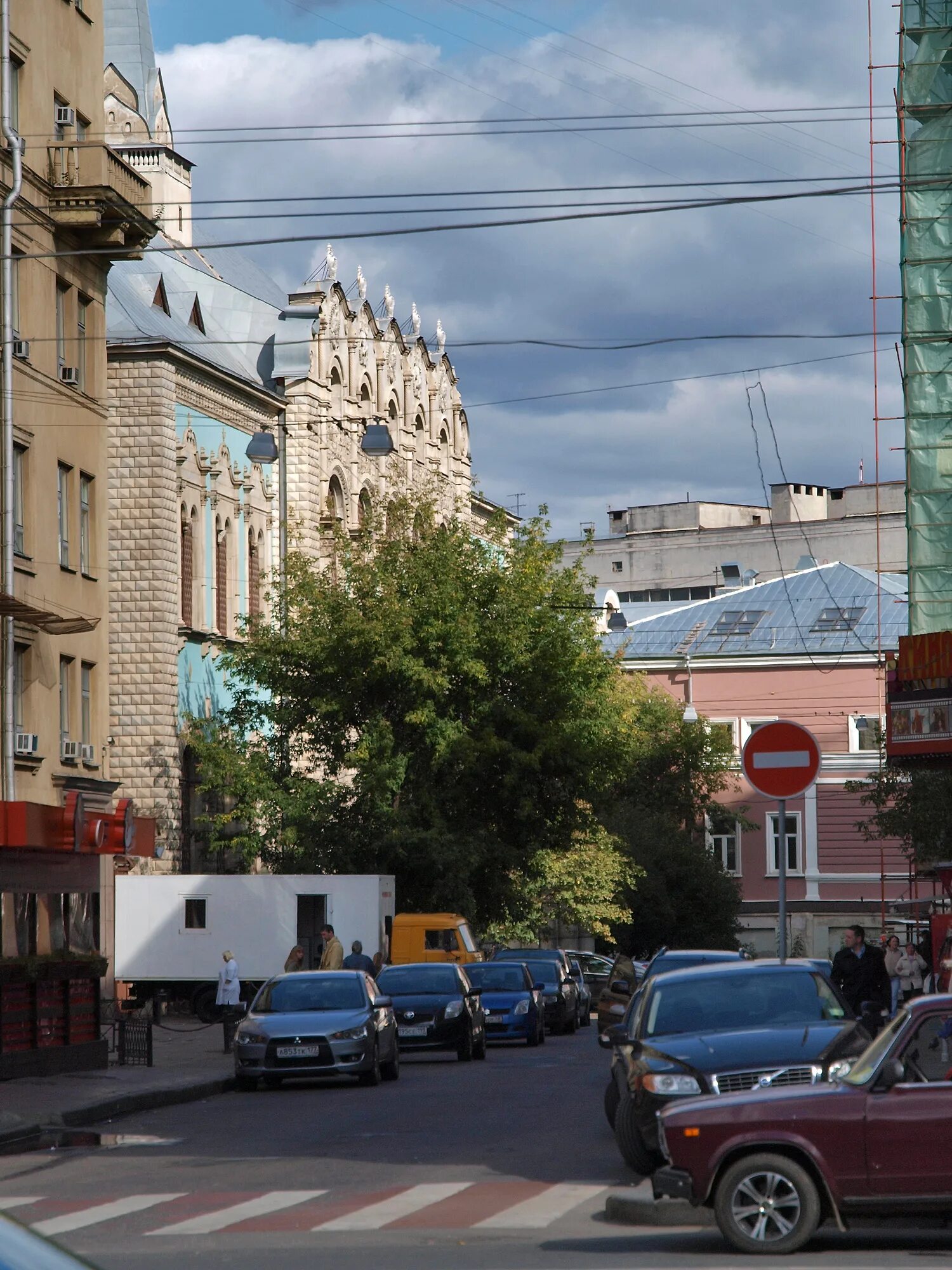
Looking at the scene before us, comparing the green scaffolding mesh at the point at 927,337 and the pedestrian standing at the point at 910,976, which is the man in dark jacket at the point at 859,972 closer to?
the pedestrian standing at the point at 910,976

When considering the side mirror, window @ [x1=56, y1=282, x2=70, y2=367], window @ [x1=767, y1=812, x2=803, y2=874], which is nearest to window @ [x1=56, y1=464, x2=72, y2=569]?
window @ [x1=56, y1=282, x2=70, y2=367]

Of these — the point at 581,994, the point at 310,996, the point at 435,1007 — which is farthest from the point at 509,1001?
the point at 581,994

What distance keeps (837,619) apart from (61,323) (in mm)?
48812

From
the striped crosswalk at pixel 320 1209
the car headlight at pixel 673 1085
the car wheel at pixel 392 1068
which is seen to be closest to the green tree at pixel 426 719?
the car wheel at pixel 392 1068

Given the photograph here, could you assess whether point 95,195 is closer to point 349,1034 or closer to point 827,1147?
point 349,1034

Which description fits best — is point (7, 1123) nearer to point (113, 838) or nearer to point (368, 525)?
point (113, 838)

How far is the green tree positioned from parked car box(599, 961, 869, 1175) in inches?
1094

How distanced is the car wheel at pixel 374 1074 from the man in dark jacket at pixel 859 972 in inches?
220

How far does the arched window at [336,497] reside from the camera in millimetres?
56844

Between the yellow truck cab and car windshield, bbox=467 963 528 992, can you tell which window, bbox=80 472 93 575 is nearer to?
the yellow truck cab

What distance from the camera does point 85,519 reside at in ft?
123

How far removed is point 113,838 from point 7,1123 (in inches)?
475

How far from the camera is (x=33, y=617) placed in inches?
1314

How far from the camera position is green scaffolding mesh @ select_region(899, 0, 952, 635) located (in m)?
39.3
